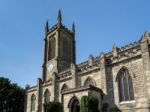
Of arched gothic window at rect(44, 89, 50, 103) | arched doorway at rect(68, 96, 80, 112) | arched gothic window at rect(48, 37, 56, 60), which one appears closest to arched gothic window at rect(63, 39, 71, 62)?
arched gothic window at rect(48, 37, 56, 60)

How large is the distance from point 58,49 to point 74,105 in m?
21.8

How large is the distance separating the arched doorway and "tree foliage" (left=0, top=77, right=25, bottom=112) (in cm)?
2694

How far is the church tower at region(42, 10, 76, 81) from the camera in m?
49.8

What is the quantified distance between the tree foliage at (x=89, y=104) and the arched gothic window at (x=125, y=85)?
12.5 ft

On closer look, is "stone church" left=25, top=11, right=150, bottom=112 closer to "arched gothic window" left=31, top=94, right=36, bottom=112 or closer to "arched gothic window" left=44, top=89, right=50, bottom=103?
"arched gothic window" left=44, top=89, right=50, bottom=103

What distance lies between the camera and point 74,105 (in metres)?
30.6

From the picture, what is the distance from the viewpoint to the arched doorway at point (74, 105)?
30.5 metres

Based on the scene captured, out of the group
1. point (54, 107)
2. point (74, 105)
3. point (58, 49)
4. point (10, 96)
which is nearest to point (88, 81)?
point (74, 105)

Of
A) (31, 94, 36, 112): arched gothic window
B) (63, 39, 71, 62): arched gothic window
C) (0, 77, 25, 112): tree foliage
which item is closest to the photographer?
(31, 94, 36, 112): arched gothic window

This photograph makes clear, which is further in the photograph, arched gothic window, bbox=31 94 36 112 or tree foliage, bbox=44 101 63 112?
arched gothic window, bbox=31 94 36 112

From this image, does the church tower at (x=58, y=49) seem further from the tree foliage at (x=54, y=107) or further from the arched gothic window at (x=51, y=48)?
the tree foliage at (x=54, y=107)

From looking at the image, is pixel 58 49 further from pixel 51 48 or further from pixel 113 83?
pixel 113 83

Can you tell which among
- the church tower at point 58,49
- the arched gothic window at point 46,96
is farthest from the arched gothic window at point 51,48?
the arched gothic window at point 46,96

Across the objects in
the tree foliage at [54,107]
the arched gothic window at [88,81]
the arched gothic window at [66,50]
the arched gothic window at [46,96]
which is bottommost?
the tree foliage at [54,107]
